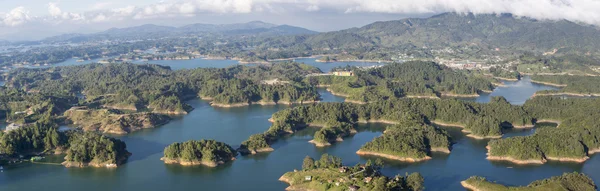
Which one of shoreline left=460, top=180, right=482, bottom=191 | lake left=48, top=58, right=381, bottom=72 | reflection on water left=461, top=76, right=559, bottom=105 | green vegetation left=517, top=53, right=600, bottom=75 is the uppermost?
green vegetation left=517, top=53, right=600, bottom=75

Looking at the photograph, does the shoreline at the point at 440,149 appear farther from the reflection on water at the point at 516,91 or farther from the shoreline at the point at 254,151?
the reflection on water at the point at 516,91

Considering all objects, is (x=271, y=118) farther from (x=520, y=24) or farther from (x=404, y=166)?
(x=520, y=24)

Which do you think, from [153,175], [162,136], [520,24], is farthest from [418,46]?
[153,175]

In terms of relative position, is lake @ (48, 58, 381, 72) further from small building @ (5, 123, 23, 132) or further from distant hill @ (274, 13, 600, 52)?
small building @ (5, 123, 23, 132)

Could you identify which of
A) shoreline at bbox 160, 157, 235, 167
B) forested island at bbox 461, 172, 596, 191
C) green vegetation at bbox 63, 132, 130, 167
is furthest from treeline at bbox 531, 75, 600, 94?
green vegetation at bbox 63, 132, 130, 167

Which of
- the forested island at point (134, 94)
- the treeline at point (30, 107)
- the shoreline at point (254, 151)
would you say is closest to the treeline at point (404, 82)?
the forested island at point (134, 94)
